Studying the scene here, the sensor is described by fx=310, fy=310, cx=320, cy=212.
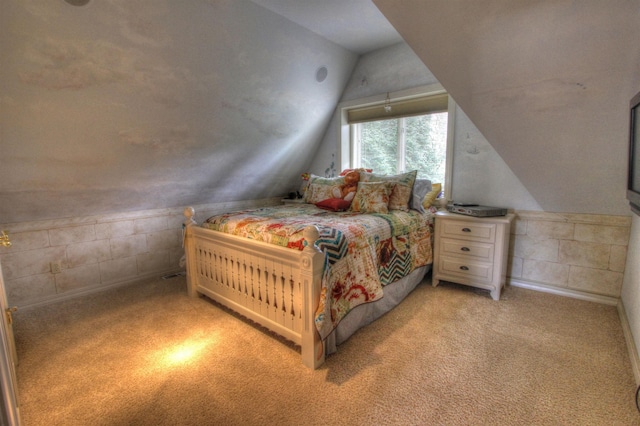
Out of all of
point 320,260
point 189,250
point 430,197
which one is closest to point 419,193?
point 430,197

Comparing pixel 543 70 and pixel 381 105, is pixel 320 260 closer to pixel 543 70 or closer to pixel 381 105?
pixel 543 70

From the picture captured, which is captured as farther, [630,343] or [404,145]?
[404,145]

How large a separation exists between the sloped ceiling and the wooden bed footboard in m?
1.18

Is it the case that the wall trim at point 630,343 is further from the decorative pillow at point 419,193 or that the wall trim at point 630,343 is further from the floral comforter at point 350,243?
the decorative pillow at point 419,193

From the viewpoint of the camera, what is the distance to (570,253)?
268 centimetres

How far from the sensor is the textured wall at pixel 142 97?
6.06 ft

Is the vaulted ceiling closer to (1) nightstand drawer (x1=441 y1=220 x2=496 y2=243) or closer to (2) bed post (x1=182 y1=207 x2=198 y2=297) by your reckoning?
(1) nightstand drawer (x1=441 y1=220 x2=496 y2=243)

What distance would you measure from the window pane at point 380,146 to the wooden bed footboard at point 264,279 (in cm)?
223

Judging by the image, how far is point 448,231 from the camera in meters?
2.79

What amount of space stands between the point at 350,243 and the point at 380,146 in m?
2.17

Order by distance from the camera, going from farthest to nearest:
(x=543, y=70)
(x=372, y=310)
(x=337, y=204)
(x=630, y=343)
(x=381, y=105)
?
(x=381, y=105) → (x=337, y=204) → (x=372, y=310) → (x=630, y=343) → (x=543, y=70)

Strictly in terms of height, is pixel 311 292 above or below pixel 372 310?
above

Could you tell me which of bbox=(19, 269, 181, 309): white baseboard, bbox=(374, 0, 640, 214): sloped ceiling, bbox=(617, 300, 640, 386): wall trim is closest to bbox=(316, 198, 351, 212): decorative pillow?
bbox=(374, 0, 640, 214): sloped ceiling

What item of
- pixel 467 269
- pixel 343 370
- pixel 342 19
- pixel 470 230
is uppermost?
pixel 342 19
